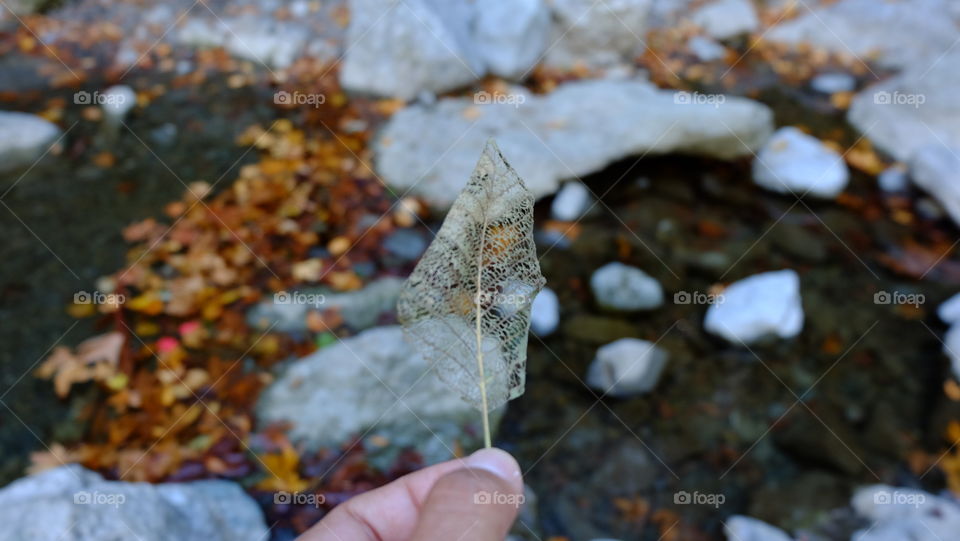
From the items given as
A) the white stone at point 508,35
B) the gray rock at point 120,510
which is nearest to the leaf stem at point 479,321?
the gray rock at point 120,510

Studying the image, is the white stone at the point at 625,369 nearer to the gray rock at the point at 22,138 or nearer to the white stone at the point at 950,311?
the white stone at the point at 950,311

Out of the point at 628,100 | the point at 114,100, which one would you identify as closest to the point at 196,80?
the point at 114,100

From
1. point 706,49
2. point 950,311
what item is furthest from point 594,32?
point 950,311

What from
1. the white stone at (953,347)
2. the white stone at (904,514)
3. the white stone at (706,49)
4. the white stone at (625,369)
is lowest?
the white stone at (953,347)

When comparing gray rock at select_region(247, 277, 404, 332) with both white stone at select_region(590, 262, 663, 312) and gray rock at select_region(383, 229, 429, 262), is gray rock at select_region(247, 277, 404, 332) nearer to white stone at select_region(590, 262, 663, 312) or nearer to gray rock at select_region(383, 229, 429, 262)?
gray rock at select_region(383, 229, 429, 262)

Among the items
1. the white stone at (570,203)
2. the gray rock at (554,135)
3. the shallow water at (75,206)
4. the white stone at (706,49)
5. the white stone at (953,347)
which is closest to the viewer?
the shallow water at (75,206)

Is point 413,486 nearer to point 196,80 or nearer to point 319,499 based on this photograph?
point 319,499

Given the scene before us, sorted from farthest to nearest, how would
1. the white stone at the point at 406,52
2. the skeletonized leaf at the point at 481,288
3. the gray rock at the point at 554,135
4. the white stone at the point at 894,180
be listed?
1. the white stone at the point at 406,52
2. the white stone at the point at 894,180
3. the gray rock at the point at 554,135
4. the skeletonized leaf at the point at 481,288
